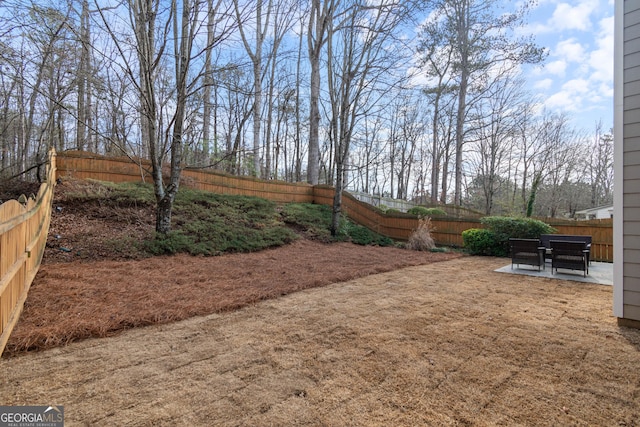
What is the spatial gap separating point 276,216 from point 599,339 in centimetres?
902

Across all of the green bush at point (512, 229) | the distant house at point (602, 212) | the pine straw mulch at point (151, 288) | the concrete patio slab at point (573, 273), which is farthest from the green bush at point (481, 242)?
the distant house at point (602, 212)

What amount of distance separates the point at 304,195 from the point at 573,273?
10.4 m

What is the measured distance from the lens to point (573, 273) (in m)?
6.11

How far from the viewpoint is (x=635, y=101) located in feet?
10.1

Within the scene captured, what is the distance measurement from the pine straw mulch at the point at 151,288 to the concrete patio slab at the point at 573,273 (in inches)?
85.9

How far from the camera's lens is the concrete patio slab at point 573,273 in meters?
5.48

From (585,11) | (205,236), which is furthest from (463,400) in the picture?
(585,11)

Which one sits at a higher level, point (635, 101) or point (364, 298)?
point (635, 101)

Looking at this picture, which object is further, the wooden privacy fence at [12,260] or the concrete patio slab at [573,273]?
the concrete patio slab at [573,273]

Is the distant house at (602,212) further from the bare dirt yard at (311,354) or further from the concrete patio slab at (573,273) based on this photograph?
the bare dirt yard at (311,354)

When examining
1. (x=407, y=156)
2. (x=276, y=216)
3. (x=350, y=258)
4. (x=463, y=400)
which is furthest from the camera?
(x=407, y=156)

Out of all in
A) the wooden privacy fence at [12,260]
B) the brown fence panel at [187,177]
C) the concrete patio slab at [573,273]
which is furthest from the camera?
the brown fence panel at [187,177]

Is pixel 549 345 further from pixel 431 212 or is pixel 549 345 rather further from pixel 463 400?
pixel 431 212

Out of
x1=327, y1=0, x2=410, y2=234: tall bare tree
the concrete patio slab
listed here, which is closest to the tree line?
x1=327, y1=0, x2=410, y2=234: tall bare tree
